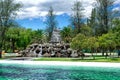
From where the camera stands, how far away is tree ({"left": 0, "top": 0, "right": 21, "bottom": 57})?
67.4m

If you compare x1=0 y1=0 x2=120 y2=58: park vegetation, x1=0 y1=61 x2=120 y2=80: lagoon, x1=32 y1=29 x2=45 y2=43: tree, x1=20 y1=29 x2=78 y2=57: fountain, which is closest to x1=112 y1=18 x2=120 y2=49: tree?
x1=0 y1=0 x2=120 y2=58: park vegetation

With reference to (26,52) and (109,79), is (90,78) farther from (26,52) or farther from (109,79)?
(26,52)

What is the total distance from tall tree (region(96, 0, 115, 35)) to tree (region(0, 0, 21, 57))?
18460 millimetres

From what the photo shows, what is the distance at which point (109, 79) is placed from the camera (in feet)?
90.3

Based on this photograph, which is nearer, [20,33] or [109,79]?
[109,79]

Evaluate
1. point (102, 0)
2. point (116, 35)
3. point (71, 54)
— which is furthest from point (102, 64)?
point (102, 0)

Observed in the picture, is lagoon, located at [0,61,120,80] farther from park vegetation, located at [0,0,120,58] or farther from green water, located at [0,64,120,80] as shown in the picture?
park vegetation, located at [0,0,120,58]

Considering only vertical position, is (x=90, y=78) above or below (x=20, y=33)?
below

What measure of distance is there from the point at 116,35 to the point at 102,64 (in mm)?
14239

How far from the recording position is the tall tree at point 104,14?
69750 millimetres

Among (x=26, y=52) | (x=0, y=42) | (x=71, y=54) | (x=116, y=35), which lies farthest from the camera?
(x=0, y=42)

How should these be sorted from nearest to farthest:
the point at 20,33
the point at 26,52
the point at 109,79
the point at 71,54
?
the point at 109,79 < the point at 71,54 < the point at 26,52 < the point at 20,33

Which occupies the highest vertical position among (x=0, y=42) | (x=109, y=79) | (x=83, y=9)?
(x=83, y=9)

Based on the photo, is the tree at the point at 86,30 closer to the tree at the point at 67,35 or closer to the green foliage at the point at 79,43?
the tree at the point at 67,35
